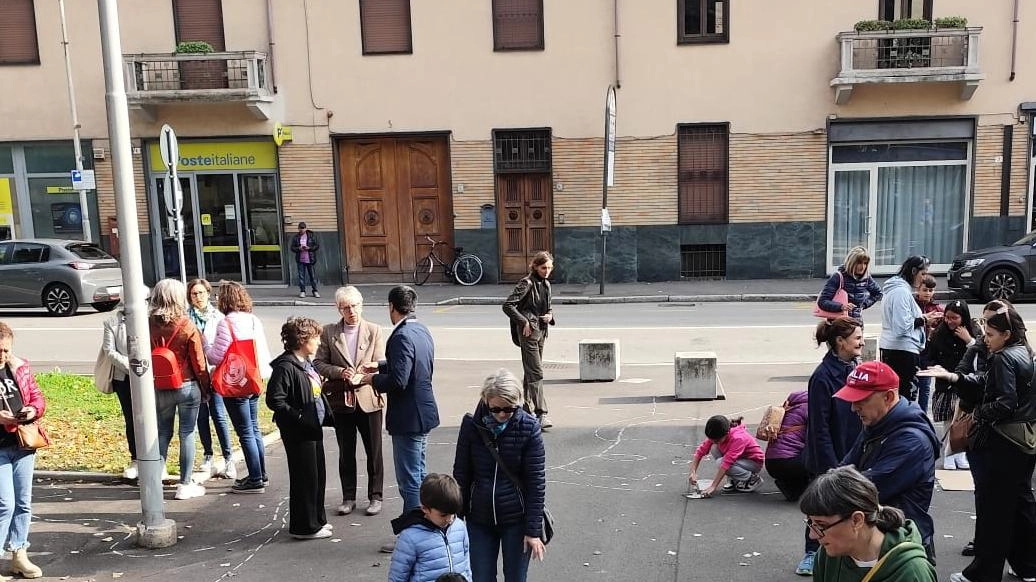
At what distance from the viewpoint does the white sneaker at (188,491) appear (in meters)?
7.13

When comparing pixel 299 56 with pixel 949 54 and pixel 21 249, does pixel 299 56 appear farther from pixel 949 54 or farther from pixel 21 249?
pixel 949 54

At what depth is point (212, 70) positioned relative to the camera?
69.5 feet

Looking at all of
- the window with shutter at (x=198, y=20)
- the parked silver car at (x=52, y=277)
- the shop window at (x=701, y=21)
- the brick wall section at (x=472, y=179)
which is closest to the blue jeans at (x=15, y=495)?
the parked silver car at (x=52, y=277)

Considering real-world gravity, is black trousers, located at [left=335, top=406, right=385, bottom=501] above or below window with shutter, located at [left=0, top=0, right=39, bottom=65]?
below

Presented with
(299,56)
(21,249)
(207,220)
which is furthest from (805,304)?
(21,249)

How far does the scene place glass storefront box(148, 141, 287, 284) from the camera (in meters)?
22.1

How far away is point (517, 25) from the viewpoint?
69.4ft

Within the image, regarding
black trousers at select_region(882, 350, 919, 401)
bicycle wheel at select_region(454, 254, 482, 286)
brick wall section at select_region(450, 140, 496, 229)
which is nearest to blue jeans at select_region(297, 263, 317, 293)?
A: bicycle wheel at select_region(454, 254, 482, 286)

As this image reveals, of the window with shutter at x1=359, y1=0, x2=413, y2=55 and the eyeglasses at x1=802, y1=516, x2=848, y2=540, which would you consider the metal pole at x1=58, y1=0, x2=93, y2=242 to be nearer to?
the window with shutter at x1=359, y1=0, x2=413, y2=55

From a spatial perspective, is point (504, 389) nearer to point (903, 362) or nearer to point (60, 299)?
point (903, 362)

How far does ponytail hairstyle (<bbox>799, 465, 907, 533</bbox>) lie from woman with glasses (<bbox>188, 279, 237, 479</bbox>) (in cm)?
552

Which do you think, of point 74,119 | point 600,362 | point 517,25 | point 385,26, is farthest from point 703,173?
point 74,119

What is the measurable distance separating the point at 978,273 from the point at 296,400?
15172 millimetres

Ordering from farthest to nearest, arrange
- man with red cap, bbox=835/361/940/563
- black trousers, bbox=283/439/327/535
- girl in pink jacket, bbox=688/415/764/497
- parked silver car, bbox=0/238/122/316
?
1. parked silver car, bbox=0/238/122/316
2. girl in pink jacket, bbox=688/415/764/497
3. black trousers, bbox=283/439/327/535
4. man with red cap, bbox=835/361/940/563
